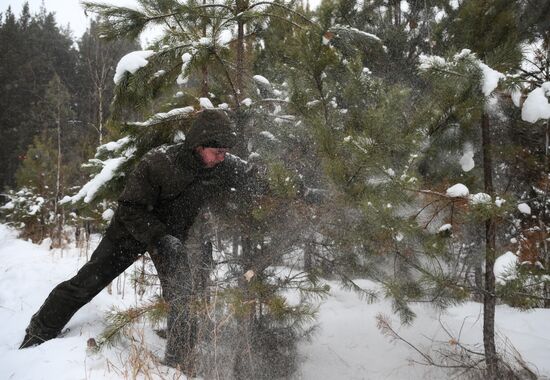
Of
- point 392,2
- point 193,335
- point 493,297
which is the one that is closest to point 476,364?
point 493,297

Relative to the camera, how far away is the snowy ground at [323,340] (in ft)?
7.86

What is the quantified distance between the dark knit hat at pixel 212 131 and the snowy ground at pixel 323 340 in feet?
4.62

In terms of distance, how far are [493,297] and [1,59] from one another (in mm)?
29651

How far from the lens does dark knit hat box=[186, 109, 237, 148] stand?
2670 mm

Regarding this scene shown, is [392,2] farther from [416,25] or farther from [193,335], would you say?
[193,335]

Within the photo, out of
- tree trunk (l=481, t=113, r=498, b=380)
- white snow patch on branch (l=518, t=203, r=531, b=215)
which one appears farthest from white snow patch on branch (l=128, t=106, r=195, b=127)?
white snow patch on branch (l=518, t=203, r=531, b=215)

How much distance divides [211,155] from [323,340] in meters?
2.59

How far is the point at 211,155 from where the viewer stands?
2.79 meters

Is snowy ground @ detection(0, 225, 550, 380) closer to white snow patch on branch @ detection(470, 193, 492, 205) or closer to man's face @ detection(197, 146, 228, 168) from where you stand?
man's face @ detection(197, 146, 228, 168)

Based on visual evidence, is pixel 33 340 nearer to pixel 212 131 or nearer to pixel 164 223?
pixel 164 223

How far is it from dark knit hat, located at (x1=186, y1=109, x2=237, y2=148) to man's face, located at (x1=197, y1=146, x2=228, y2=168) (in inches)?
2.3

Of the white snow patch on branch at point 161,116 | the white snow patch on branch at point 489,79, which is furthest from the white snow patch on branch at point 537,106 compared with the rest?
the white snow patch on branch at point 161,116

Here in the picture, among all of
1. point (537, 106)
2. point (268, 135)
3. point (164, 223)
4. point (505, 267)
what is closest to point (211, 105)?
point (268, 135)

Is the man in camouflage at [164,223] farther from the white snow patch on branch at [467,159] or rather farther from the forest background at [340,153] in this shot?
the white snow patch on branch at [467,159]
